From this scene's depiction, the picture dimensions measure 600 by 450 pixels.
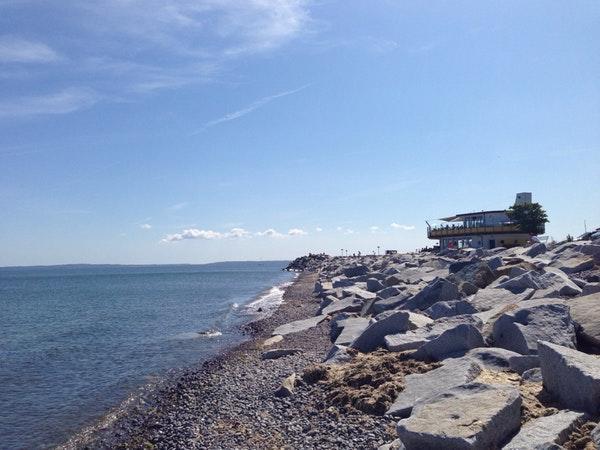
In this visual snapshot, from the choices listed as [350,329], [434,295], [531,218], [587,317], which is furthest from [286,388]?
[531,218]

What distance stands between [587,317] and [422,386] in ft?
9.90

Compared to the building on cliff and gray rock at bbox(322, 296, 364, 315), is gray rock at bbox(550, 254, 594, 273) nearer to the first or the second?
gray rock at bbox(322, 296, 364, 315)

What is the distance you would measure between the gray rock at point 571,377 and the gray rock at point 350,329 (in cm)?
667

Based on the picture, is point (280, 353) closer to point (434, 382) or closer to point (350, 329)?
point (350, 329)

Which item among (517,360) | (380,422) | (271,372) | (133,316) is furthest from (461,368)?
(133,316)

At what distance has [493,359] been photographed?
309 inches

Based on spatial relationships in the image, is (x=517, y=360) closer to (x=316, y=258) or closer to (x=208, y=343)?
(x=208, y=343)

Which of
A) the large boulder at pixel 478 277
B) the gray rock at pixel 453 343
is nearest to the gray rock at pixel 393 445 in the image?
the gray rock at pixel 453 343

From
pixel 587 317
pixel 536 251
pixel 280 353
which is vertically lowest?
pixel 280 353

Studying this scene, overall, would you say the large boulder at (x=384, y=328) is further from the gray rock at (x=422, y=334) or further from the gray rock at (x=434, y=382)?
the gray rock at (x=434, y=382)

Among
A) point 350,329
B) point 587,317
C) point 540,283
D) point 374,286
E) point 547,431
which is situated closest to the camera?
point 547,431

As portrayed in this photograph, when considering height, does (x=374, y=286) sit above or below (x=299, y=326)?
above

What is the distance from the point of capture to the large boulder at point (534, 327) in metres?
7.95

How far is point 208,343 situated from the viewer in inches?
820
